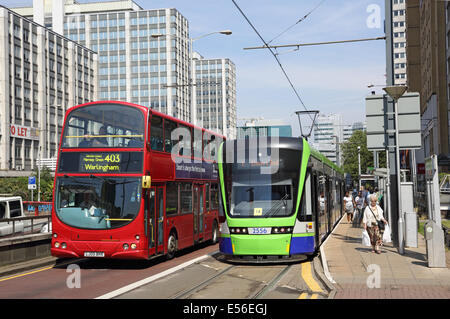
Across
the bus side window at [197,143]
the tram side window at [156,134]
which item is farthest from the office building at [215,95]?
the tram side window at [156,134]

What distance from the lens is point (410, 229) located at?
17.0m

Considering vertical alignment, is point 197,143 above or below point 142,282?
above

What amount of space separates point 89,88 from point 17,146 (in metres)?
27.0

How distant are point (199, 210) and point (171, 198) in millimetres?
3220

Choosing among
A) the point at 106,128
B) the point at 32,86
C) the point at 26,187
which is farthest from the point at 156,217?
the point at 32,86

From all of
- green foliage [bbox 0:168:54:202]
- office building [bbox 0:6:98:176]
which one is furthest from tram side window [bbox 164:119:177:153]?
office building [bbox 0:6:98:176]

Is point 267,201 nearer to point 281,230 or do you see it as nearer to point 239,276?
point 281,230

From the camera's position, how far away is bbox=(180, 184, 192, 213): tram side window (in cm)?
1753

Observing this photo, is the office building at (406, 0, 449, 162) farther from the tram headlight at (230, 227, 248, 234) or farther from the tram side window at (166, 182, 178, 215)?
the tram headlight at (230, 227, 248, 234)

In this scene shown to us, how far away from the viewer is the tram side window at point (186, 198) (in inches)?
690

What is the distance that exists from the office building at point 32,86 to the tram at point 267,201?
6025cm

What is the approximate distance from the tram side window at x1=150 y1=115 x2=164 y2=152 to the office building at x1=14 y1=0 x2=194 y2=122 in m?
103

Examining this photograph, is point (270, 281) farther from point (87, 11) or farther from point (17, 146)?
point (87, 11)
